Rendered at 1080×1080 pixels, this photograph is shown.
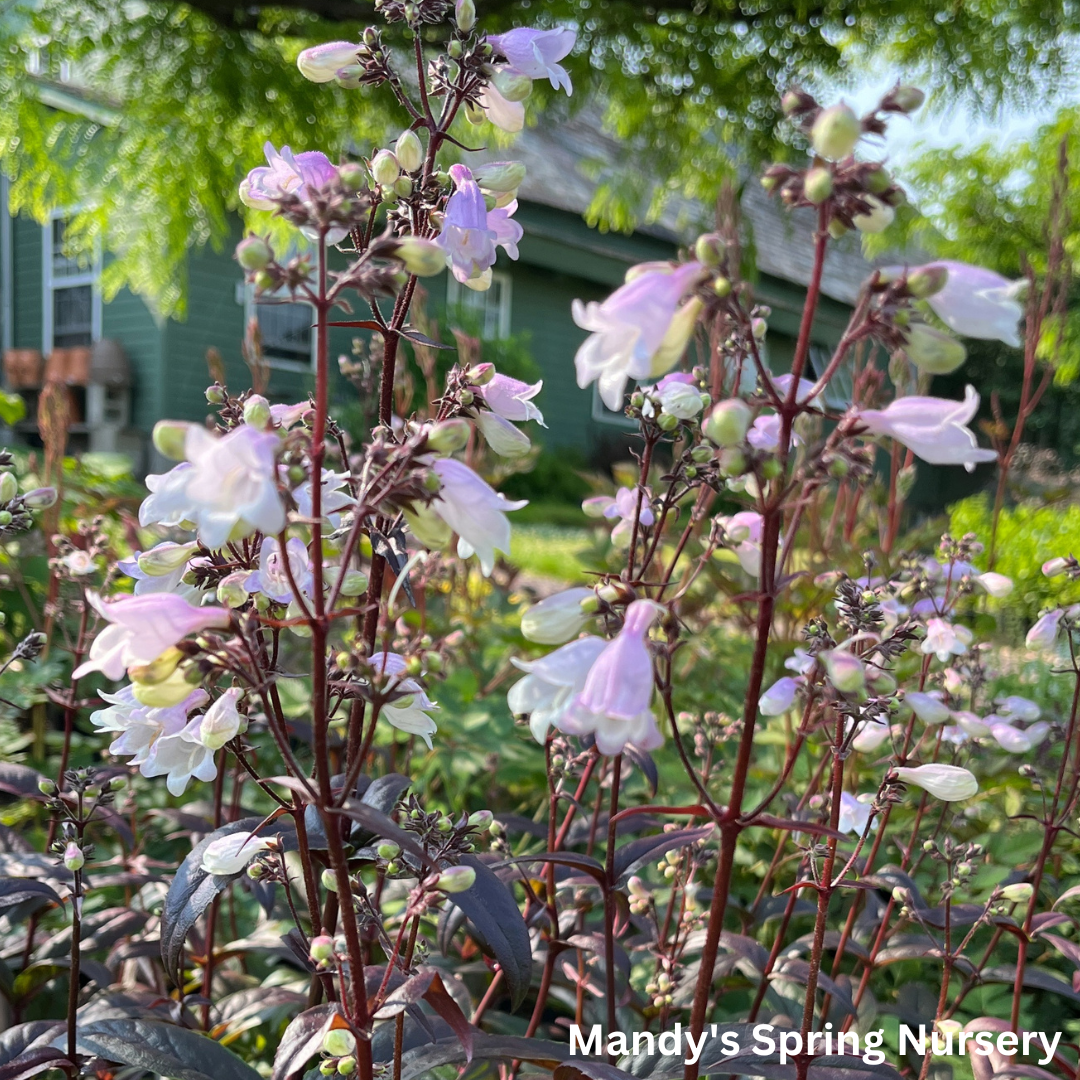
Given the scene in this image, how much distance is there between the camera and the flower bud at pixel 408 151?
3.80ft

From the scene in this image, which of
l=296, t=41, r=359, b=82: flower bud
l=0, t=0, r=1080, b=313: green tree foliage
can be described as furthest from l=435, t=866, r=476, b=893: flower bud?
l=0, t=0, r=1080, b=313: green tree foliage

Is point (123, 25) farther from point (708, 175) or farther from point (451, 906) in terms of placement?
point (451, 906)

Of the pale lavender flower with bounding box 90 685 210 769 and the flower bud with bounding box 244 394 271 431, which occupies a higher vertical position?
the flower bud with bounding box 244 394 271 431

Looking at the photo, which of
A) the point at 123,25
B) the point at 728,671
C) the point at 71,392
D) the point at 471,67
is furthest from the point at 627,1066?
the point at 71,392

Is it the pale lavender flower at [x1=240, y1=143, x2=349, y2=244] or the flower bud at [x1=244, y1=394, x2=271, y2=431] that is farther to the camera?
the pale lavender flower at [x1=240, y1=143, x2=349, y2=244]

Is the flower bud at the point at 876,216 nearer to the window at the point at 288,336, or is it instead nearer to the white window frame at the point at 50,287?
the window at the point at 288,336

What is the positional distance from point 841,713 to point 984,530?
21.2ft

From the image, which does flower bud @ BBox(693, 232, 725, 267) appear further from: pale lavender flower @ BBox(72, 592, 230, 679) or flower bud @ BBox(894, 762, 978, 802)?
flower bud @ BBox(894, 762, 978, 802)

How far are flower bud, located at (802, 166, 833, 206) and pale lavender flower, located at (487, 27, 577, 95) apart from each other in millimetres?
560

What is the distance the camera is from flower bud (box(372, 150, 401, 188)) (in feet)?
3.77

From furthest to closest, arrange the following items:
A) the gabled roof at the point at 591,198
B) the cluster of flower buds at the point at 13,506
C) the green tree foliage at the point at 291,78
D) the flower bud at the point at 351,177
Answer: the gabled roof at the point at 591,198 → the green tree foliage at the point at 291,78 → the cluster of flower buds at the point at 13,506 → the flower bud at the point at 351,177

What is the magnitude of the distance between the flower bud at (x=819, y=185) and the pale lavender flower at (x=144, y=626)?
73 centimetres

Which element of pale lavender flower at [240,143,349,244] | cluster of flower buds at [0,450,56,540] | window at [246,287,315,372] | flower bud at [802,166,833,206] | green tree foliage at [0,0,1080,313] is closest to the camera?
flower bud at [802,166,833,206]

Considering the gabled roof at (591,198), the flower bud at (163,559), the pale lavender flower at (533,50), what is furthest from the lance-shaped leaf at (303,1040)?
the gabled roof at (591,198)
